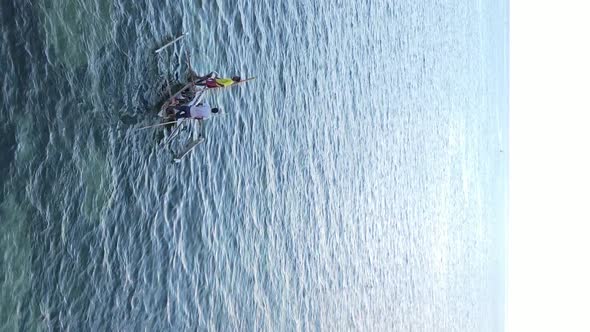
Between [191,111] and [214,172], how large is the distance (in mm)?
98

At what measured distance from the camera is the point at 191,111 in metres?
0.46

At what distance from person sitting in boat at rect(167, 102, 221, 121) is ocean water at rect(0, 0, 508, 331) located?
1cm

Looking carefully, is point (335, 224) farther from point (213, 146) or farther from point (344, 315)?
point (213, 146)

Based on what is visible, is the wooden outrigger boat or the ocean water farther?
the wooden outrigger boat

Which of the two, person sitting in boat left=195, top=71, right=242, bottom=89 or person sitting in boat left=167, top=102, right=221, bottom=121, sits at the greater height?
person sitting in boat left=195, top=71, right=242, bottom=89

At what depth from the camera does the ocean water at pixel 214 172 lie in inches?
13.5

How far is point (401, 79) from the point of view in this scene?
4.21 feet

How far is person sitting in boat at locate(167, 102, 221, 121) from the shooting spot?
17.6 inches

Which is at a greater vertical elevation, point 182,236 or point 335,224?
point 182,236

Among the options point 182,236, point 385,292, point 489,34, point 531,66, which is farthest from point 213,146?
point 531,66

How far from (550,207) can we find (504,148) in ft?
2.44

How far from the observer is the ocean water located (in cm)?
34

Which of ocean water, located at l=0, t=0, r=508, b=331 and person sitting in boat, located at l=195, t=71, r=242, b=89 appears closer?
ocean water, located at l=0, t=0, r=508, b=331

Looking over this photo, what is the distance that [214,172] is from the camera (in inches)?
21.5
